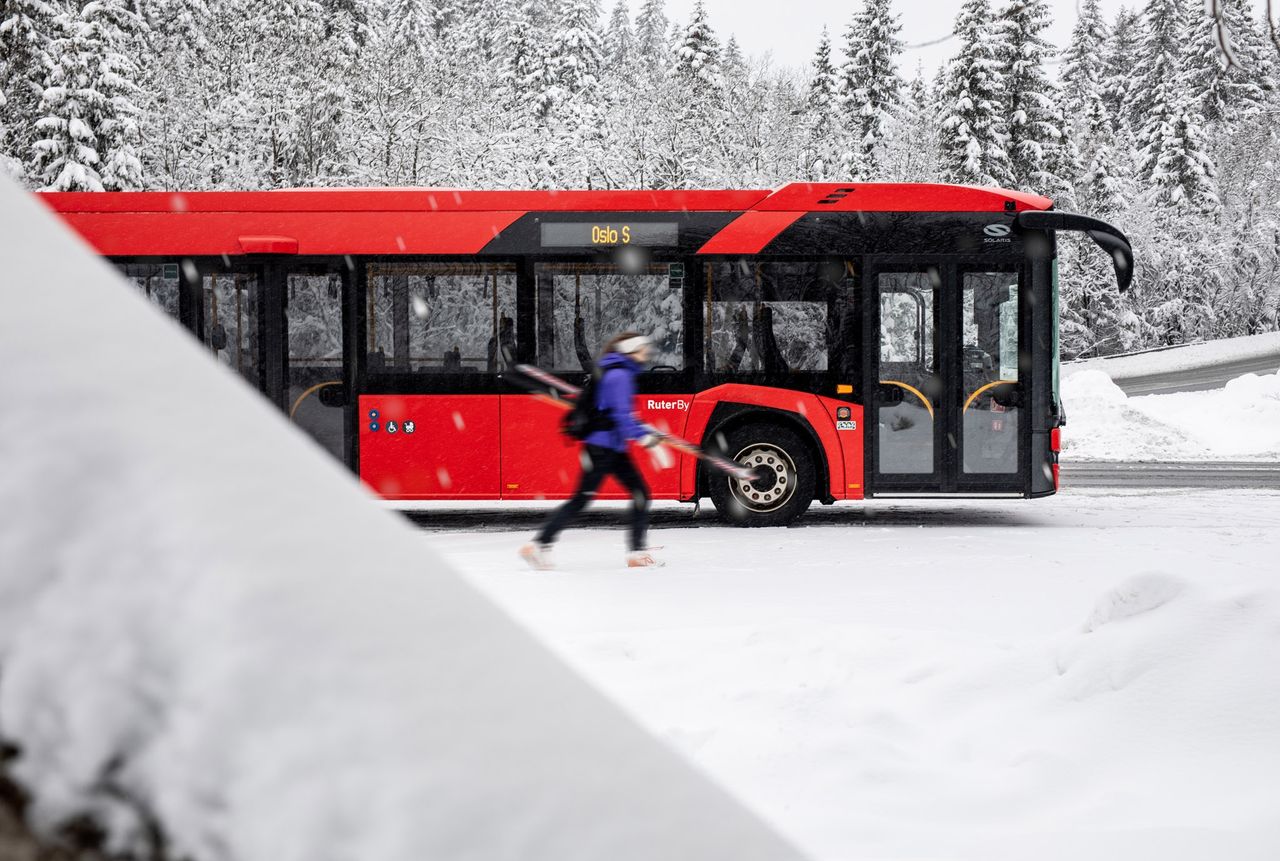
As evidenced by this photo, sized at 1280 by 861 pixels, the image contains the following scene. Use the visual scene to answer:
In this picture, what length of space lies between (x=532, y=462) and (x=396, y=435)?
4.31ft

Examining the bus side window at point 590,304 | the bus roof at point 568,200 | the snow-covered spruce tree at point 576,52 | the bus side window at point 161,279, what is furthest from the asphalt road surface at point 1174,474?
the snow-covered spruce tree at point 576,52

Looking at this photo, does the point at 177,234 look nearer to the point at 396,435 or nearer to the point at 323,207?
the point at 323,207

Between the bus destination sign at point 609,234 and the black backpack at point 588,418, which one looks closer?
the black backpack at point 588,418

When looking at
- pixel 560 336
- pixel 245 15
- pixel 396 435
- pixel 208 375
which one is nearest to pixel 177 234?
pixel 396 435

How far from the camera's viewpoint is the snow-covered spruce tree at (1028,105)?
4212 centimetres

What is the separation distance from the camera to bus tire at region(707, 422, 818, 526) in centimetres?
1144

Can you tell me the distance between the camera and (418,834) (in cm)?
82

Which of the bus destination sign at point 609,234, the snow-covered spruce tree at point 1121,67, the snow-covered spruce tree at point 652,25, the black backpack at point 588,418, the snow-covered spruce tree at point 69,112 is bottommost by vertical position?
the black backpack at point 588,418

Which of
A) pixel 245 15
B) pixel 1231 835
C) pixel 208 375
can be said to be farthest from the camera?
pixel 245 15

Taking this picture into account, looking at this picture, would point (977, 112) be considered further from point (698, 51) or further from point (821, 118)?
point (698, 51)

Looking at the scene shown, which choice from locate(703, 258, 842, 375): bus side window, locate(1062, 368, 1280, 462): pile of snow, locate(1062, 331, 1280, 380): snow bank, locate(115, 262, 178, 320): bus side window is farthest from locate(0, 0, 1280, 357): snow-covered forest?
locate(115, 262, 178, 320): bus side window

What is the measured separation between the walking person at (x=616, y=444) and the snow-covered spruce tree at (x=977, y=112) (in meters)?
35.1

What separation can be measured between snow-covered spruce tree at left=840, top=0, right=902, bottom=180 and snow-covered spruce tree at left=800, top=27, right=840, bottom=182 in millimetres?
672

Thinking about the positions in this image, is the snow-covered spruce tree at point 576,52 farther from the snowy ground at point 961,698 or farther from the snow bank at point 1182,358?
the snowy ground at point 961,698
